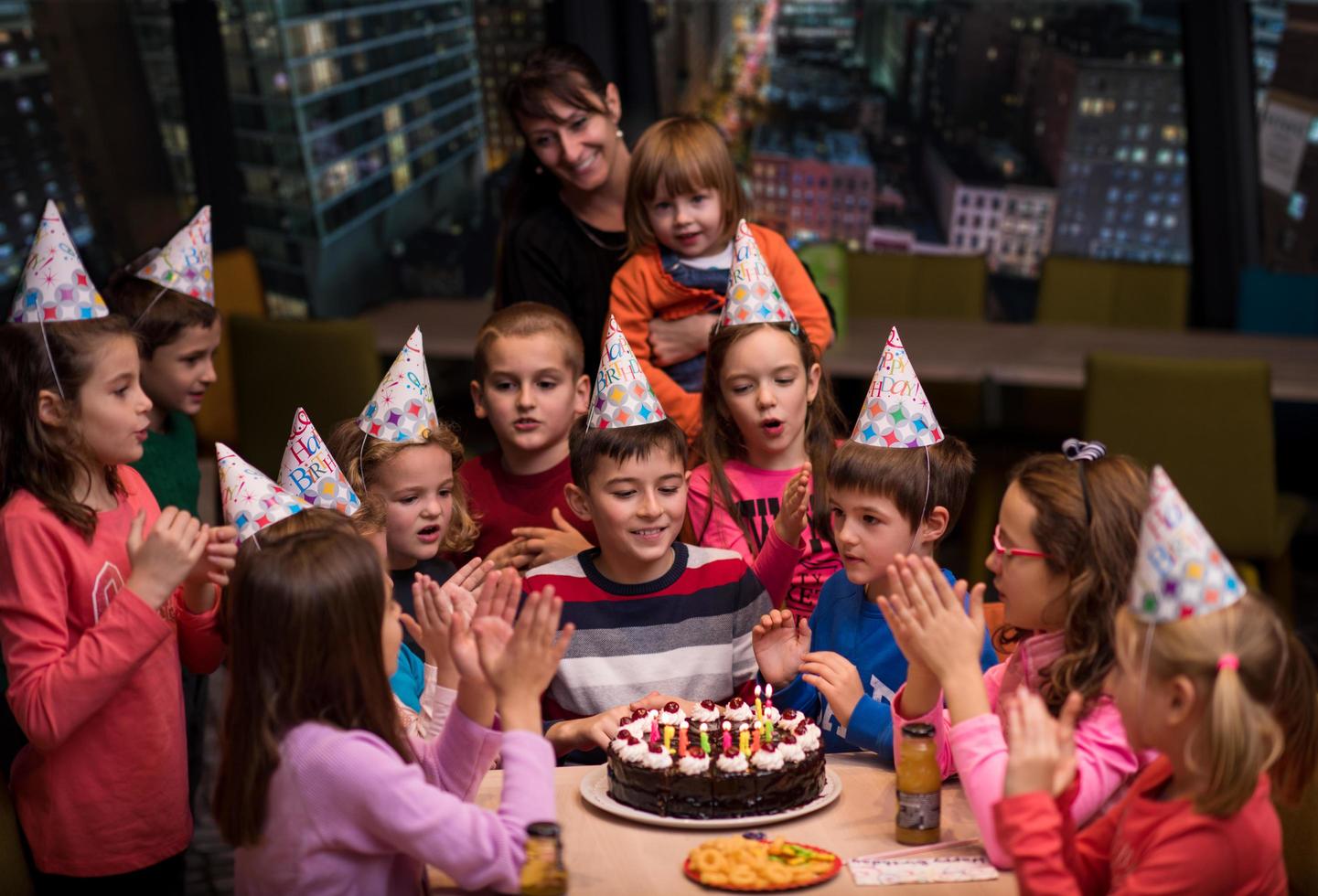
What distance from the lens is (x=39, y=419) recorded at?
7.31 feet

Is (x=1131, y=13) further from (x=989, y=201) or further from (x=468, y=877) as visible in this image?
(x=468, y=877)

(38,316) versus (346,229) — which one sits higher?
(38,316)

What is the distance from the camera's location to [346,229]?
652cm

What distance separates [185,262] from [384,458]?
2.82 ft

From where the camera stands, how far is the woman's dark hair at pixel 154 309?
9.80 ft

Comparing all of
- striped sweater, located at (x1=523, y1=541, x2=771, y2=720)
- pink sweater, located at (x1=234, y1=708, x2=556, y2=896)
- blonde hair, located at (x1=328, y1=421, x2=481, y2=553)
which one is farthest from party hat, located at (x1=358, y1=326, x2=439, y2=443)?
pink sweater, located at (x1=234, y1=708, x2=556, y2=896)

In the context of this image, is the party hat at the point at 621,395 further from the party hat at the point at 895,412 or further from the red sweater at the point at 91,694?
the red sweater at the point at 91,694

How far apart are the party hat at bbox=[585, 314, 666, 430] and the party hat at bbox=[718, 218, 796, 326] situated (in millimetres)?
353

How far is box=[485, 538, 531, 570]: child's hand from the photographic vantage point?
8.52ft

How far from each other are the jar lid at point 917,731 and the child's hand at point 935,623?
7 cm

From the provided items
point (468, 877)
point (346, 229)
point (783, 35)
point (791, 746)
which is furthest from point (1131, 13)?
point (468, 877)

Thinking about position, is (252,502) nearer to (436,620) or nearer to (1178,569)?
(436,620)

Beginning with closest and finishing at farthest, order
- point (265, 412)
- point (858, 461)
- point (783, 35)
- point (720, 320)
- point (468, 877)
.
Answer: point (468, 877) < point (858, 461) < point (720, 320) < point (265, 412) < point (783, 35)

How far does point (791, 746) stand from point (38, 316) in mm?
1430
